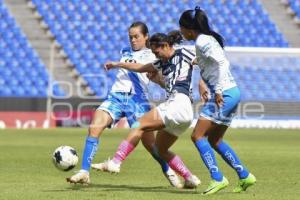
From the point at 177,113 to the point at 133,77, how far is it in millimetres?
1619

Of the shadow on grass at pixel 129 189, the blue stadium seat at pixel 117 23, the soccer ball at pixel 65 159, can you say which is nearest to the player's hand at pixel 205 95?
the shadow on grass at pixel 129 189

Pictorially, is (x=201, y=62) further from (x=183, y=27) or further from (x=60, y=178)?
(x=60, y=178)

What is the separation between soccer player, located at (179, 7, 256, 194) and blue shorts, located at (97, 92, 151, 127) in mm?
1412

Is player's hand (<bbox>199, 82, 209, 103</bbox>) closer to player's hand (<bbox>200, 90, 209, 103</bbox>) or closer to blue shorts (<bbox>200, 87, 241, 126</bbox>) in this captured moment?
player's hand (<bbox>200, 90, 209, 103</bbox>)

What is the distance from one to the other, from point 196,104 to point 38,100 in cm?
480

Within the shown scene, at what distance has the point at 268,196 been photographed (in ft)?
26.6

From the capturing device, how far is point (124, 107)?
31.4ft

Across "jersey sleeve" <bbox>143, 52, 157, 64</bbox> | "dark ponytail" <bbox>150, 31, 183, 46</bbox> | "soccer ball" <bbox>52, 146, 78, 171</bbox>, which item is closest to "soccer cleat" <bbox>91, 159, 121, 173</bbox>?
"soccer ball" <bbox>52, 146, 78, 171</bbox>

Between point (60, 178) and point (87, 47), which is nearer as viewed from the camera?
point (60, 178)

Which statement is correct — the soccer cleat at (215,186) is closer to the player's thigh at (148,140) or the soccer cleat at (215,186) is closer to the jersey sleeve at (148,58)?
the player's thigh at (148,140)

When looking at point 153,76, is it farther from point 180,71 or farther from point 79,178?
point 79,178

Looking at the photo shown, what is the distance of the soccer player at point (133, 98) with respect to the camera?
933 centimetres

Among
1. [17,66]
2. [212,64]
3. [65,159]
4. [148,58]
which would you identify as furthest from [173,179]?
[17,66]

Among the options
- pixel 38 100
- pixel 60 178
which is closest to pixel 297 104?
pixel 38 100
